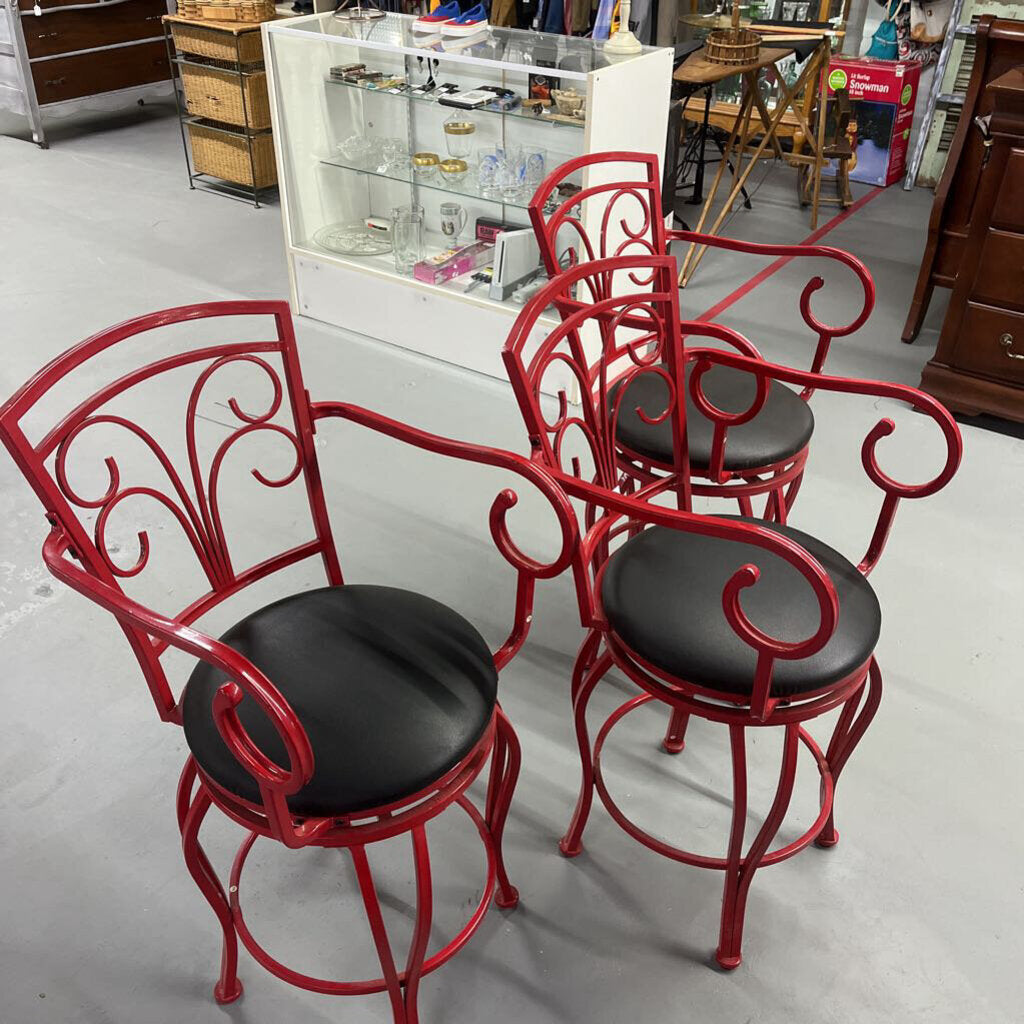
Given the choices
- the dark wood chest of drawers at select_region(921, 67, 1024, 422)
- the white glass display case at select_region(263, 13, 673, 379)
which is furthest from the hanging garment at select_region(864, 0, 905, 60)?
the white glass display case at select_region(263, 13, 673, 379)

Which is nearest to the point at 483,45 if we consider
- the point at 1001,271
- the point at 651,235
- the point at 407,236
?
the point at 407,236

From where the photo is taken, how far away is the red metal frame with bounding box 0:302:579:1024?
1.15 m

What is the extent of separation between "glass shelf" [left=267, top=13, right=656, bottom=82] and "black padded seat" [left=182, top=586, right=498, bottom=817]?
6.41ft

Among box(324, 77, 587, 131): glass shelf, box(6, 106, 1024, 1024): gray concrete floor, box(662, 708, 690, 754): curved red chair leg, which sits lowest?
box(6, 106, 1024, 1024): gray concrete floor

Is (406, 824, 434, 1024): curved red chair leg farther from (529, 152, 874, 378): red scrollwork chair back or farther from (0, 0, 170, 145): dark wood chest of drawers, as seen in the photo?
(0, 0, 170, 145): dark wood chest of drawers

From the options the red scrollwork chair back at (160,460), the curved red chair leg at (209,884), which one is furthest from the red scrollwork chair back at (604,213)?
the curved red chair leg at (209,884)

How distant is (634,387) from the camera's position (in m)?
2.17

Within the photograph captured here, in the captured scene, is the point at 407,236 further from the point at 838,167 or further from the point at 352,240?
the point at 838,167

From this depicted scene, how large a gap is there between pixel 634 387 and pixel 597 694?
26.7 inches

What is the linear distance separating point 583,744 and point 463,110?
2452 millimetres

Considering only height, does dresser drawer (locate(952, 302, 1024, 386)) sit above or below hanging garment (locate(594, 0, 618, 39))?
below

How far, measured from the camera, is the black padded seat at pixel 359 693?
4.22 feet

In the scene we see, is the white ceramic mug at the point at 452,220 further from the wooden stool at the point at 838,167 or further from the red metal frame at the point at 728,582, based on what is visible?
the wooden stool at the point at 838,167

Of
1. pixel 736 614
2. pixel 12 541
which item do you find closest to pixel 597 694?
pixel 736 614
